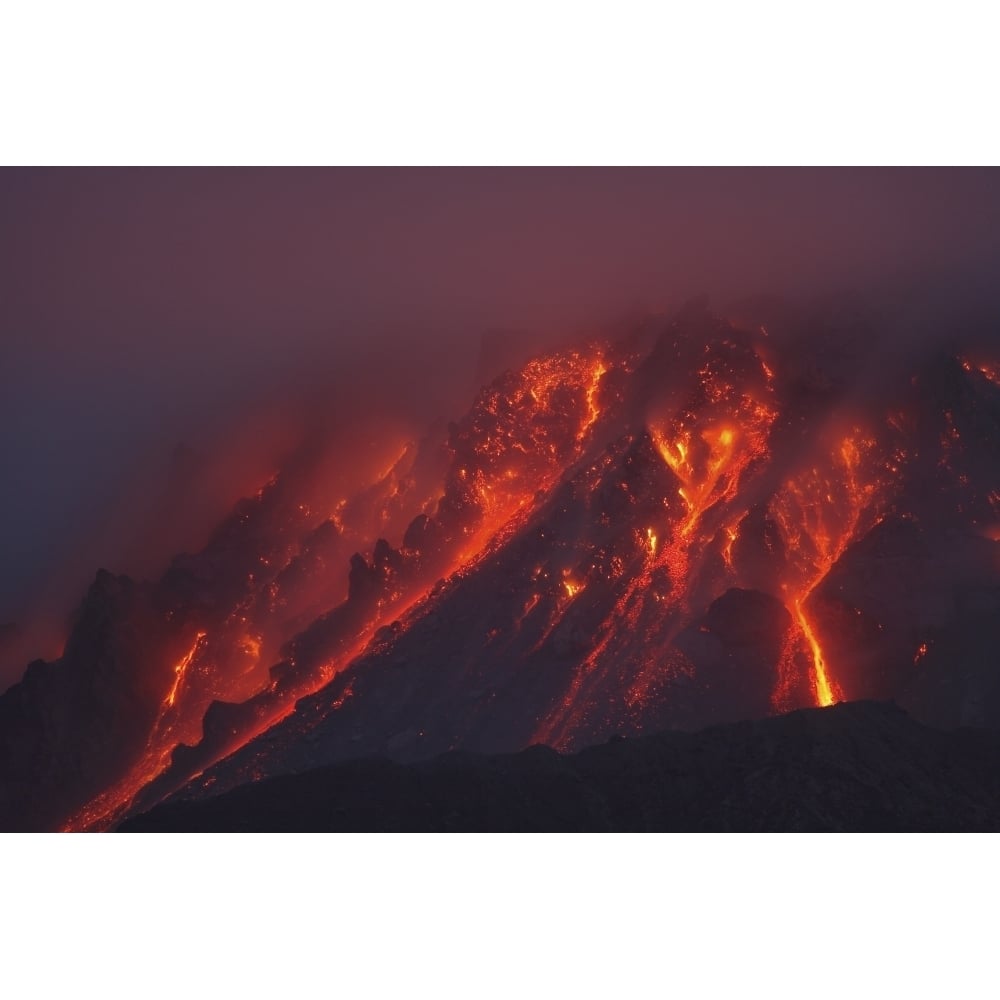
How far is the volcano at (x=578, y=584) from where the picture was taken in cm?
2202

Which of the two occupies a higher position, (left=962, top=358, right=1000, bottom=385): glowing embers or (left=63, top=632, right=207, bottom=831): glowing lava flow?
(left=962, top=358, right=1000, bottom=385): glowing embers

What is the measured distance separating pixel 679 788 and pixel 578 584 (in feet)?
26.0

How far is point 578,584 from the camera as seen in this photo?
25062 millimetres

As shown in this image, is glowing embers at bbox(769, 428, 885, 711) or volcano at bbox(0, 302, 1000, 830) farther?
glowing embers at bbox(769, 428, 885, 711)

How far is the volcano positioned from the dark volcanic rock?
1879 millimetres

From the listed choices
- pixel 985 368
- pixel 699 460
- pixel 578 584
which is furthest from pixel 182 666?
pixel 985 368

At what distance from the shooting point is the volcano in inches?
867

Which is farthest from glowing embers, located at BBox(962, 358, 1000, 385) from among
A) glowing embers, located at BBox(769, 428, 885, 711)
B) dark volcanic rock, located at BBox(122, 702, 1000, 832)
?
dark volcanic rock, located at BBox(122, 702, 1000, 832)

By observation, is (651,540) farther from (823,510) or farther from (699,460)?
(823,510)

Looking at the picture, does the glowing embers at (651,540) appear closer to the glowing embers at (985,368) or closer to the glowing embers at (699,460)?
the glowing embers at (699,460)

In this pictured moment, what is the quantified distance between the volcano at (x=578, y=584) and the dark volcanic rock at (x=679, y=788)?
1.88m

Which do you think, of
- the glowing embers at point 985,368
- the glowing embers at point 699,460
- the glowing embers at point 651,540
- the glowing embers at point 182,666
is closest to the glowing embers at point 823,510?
the glowing embers at point 699,460

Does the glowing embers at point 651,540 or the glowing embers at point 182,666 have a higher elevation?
the glowing embers at point 651,540

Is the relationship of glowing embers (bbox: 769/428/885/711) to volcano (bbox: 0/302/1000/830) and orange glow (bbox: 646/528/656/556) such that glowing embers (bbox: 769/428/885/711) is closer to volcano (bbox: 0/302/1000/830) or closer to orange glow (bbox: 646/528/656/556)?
volcano (bbox: 0/302/1000/830)
